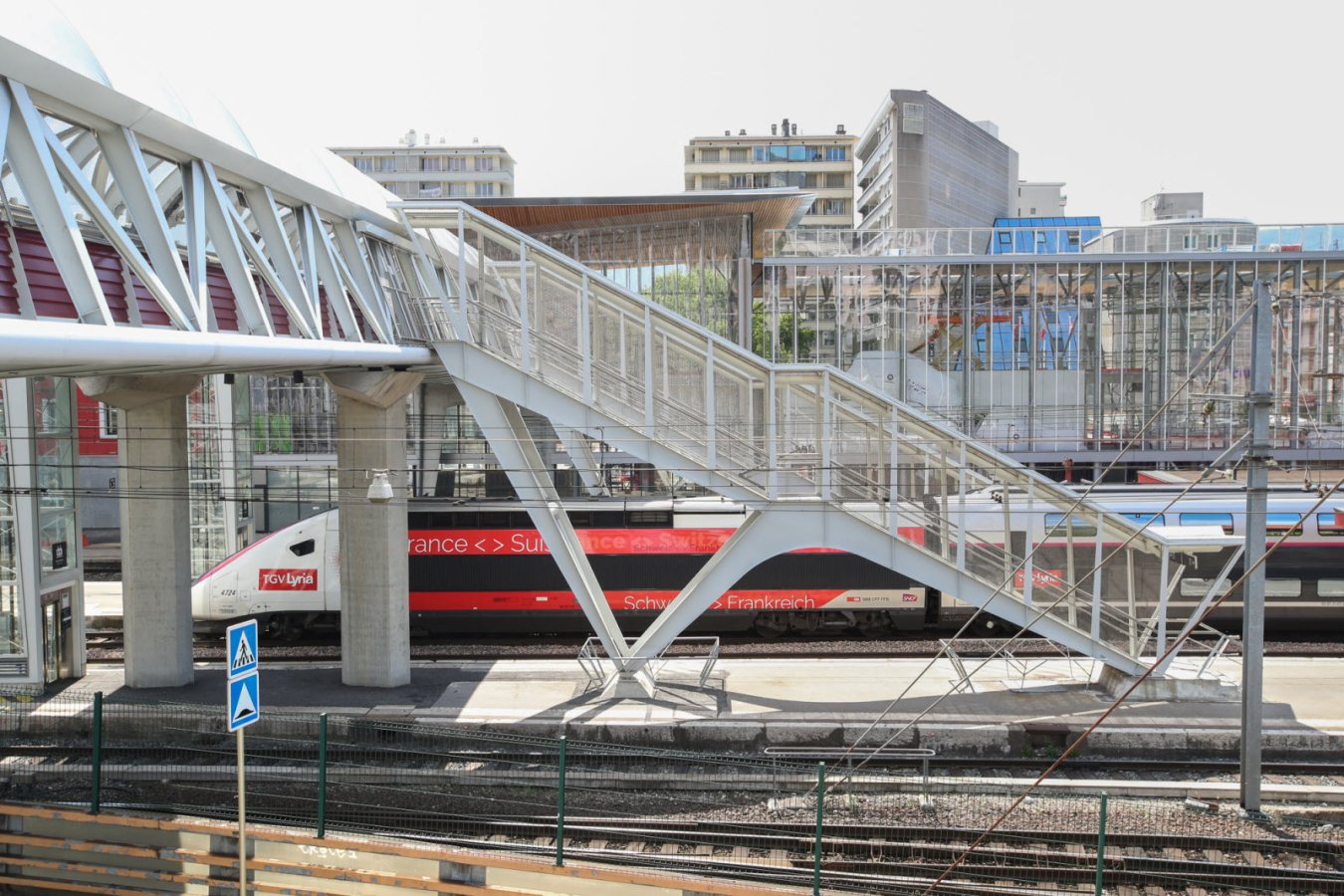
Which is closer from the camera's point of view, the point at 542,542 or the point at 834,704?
the point at 834,704

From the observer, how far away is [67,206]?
843cm

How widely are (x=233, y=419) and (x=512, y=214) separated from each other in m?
9.89

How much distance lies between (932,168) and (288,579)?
4302 cm

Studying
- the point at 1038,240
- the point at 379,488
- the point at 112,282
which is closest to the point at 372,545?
the point at 379,488

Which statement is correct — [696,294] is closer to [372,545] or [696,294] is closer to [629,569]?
[629,569]

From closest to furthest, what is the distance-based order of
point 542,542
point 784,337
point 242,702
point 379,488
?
point 242,702 < point 379,488 < point 542,542 < point 784,337

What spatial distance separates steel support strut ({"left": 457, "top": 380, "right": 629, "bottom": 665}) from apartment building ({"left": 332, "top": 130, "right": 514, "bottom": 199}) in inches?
3108

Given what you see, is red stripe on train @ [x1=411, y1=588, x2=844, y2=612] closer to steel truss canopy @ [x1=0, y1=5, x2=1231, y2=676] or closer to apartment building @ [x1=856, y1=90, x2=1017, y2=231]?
steel truss canopy @ [x1=0, y1=5, x2=1231, y2=676]

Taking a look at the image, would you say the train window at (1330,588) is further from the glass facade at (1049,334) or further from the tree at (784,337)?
the glass facade at (1049,334)

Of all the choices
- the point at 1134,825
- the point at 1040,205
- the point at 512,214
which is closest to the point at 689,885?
the point at 1134,825

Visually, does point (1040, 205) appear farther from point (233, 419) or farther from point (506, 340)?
point (506, 340)

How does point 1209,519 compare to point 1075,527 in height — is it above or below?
below

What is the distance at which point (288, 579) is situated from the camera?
70.5 feet

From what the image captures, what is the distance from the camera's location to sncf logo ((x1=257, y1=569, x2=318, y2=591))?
21.4 metres
